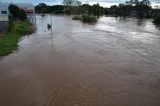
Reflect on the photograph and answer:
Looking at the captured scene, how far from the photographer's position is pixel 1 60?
A: 12445 mm

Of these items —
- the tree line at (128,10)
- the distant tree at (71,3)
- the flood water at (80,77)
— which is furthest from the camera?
the distant tree at (71,3)

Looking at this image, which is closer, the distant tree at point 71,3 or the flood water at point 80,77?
the flood water at point 80,77

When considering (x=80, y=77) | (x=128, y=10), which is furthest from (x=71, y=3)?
(x=80, y=77)

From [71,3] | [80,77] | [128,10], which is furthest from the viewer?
[71,3]

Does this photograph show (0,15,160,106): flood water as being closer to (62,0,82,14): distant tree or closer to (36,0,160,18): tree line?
(36,0,160,18): tree line

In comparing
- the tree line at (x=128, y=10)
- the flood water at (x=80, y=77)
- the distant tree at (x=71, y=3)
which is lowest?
the flood water at (x=80, y=77)

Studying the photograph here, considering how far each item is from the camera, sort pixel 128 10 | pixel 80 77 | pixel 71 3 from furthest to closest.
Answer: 1. pixel 71 3
2. pixel 128 10
3. pixel 80 77

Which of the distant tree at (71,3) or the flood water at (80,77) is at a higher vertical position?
the distant tree at (71,3)

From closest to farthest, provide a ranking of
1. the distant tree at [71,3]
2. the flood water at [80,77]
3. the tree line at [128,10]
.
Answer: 1. the flood water at [80,77]
2. the tree line at [128,10]
3. the distant tree at [71,3]

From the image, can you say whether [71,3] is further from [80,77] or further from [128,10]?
[80,77]

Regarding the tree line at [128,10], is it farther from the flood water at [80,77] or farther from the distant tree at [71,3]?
the flood water at [80,77]

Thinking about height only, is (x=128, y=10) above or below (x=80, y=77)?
above

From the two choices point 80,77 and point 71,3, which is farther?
point 71,3

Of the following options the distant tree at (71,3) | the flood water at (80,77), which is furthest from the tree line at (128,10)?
the flood water at (80,77)
